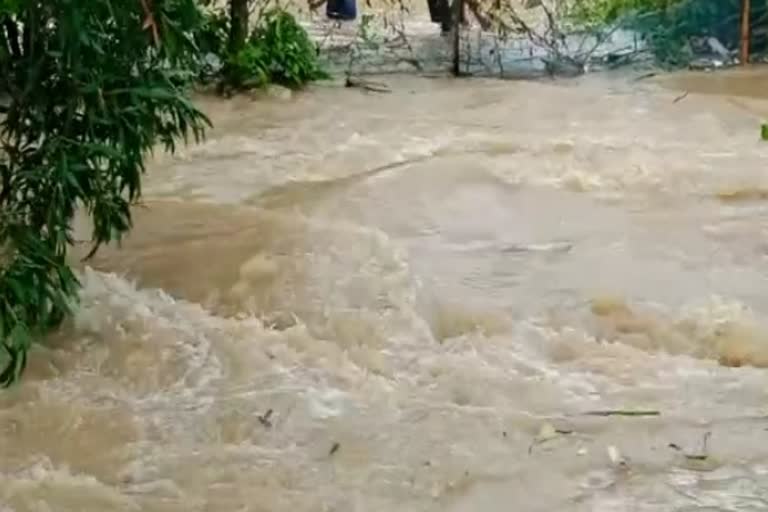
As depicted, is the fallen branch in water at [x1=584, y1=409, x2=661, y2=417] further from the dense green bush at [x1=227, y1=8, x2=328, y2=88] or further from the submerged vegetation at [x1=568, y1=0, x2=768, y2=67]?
the submerged vegetation at [x1=568, y1=0, x2=768, y2=67]

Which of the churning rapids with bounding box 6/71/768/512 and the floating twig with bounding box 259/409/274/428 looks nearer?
the churning rapids with bounding box 6/71/768/512

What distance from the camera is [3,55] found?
3.44 meters

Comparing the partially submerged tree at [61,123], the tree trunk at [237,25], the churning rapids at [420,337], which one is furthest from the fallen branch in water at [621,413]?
the tree trunk at [237,25]

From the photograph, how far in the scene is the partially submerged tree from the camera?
11.1ft

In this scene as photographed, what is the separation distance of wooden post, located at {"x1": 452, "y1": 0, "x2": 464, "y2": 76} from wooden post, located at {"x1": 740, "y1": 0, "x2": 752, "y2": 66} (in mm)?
1544

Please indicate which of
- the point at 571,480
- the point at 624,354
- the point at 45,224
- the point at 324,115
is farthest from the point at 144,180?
the point at 571,480

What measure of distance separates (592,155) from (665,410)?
8.45 feet

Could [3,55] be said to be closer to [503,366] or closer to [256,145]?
[503,366]

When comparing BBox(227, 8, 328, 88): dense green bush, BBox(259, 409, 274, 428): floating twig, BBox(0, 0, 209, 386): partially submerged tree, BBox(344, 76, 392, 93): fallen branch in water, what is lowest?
BBox(259, 409, 274, 428): floating twig

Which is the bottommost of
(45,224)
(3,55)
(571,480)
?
(571,480)

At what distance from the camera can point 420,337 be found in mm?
3889

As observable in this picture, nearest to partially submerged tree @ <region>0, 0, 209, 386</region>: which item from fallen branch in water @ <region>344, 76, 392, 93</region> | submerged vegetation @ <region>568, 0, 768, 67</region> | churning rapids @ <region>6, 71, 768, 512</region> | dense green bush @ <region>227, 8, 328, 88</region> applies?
churning rapids @ <region>6, 71, 768, 512</region>

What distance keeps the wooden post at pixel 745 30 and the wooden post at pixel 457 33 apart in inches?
60.8

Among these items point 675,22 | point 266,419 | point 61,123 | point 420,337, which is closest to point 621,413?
point 420,337
